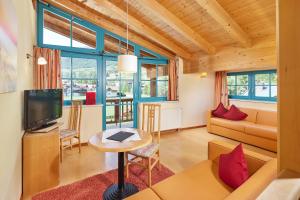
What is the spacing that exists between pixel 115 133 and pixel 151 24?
9.62 feet

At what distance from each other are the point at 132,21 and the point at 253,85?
12.6 feet

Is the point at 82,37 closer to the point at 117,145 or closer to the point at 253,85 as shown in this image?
the point at 117,145

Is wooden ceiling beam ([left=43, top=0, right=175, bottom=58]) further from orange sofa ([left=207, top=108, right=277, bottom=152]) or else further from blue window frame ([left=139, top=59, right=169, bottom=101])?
orange sofa ([left=207, top=108, right=277, bottom=152])

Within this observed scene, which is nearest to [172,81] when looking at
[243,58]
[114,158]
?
[243,58]

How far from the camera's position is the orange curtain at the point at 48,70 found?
332 cm

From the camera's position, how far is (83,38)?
4055 millimetres

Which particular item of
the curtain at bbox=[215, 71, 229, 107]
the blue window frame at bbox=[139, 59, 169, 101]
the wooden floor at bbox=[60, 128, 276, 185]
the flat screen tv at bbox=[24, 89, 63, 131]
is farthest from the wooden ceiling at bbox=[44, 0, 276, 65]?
the wooden floor at bbox=[60, 128, 276, 185]

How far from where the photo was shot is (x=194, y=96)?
18.0 feet

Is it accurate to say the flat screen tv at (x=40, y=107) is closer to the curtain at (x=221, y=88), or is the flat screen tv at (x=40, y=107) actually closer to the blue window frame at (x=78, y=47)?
the blue window frame at (x=78, y=47)

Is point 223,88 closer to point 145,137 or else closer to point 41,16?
point 145,137

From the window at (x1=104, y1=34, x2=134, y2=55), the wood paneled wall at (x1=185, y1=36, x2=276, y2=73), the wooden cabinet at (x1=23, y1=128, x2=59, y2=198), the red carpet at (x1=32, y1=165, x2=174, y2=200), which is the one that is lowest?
the red carpet at (x1=32, y1=165, x2=174, y2=200)

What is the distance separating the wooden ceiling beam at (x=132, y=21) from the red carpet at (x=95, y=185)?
10.0 ft

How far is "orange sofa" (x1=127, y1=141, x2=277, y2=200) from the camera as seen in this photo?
120cm

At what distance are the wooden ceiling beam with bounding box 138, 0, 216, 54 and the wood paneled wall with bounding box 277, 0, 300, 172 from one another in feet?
9.48
